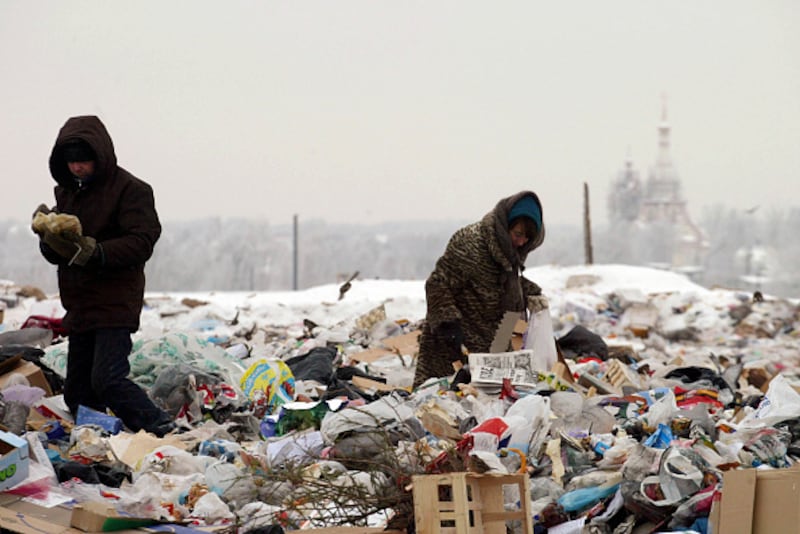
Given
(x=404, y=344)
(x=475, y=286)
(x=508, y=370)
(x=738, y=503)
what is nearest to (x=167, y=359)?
(x=475, y=286)

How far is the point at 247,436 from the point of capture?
572 cm

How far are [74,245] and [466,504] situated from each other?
2550mm

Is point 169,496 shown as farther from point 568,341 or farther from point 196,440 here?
point 568,341

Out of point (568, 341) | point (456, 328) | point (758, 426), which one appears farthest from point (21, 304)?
point (758, 426)

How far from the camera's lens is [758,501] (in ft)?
12.1

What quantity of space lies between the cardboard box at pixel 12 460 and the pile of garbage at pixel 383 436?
49mm

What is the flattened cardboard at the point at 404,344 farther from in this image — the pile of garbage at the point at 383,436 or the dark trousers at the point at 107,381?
the dark trousers at the point at 107,381

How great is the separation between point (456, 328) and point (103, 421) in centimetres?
218

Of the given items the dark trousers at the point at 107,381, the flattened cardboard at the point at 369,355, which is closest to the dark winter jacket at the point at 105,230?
the dark trousers at the point at 107,381

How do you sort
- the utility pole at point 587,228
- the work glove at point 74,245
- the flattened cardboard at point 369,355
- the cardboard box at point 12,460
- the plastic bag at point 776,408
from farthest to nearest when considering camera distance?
the utility pole at point 587,228, the flattened cardboard at point 369,355, the work glove at point 74,245, the plastic bag at point 776,408, the cardboard box at point 12,460

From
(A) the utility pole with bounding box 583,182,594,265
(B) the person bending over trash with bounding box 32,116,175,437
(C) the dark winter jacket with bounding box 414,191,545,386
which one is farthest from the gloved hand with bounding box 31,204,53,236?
(A) the utility pole with bounding box 583,182,594,265

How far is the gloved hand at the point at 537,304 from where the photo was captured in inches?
265

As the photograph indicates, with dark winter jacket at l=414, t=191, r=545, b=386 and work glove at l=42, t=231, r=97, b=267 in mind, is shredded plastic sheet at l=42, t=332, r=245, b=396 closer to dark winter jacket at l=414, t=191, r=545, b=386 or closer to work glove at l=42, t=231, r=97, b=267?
dark winter jacket at l=414, t=191, r=545, b=386

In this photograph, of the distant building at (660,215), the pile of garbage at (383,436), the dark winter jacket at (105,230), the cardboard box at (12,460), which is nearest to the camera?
the pile of garbage at (383,436)
